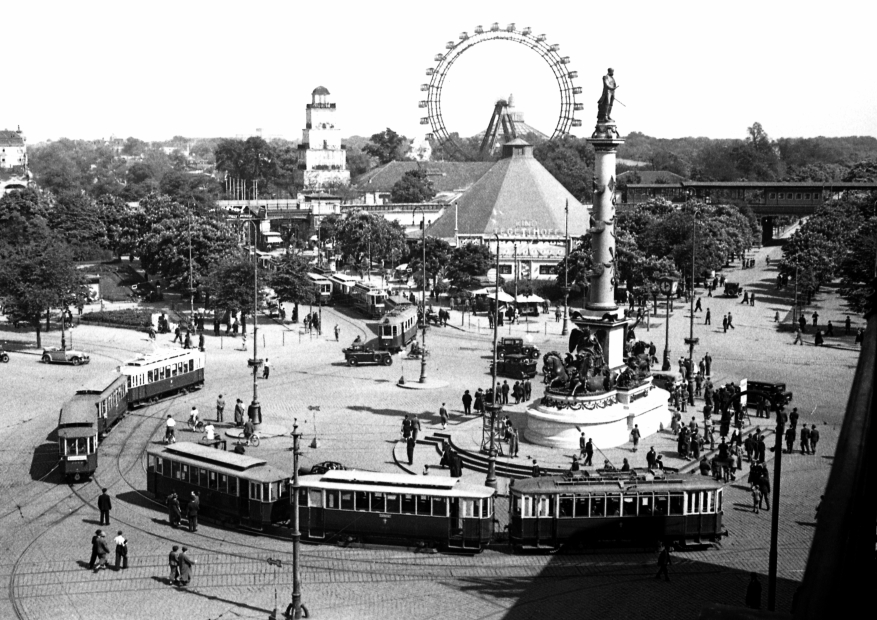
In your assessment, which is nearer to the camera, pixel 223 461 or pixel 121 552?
pixel 121 552

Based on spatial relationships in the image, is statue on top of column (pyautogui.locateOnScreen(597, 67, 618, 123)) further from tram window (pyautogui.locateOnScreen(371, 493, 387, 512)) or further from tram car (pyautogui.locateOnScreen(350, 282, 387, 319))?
tram car (pyautogui.locateOnScreen(350, 282, 387, 319))

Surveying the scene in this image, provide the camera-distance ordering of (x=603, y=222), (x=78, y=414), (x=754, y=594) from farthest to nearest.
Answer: (x=603, y=222) < (x=78, y=414) < (x=754, y=594)

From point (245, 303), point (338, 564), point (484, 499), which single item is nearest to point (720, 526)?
point (484, 499)

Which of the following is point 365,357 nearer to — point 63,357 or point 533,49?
point 63,357

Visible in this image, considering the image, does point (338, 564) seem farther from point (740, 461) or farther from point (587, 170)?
point (587, 170)

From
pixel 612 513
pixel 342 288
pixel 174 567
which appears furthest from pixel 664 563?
pixel 342 288

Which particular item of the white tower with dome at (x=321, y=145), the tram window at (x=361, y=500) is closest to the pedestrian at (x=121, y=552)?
the tram window at (x=361, y=500)
